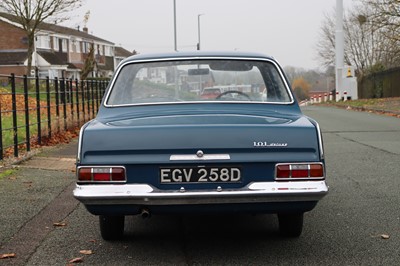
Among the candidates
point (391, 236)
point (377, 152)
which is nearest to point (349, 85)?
point (377, 152)

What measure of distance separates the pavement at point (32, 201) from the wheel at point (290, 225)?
2115mm

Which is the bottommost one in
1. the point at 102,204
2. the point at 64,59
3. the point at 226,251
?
the point at 226,251

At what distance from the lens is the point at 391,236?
5.17 meters

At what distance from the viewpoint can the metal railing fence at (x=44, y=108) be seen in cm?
1130

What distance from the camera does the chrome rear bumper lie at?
422 cm

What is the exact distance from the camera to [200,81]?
5.81 m

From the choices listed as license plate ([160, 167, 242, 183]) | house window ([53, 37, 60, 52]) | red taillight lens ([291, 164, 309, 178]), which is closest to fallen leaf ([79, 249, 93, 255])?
license plate ([160, 167, 242, 183])

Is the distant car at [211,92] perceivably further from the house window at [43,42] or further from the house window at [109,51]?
the house window at [109,51]

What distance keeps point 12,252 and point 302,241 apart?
2.43m

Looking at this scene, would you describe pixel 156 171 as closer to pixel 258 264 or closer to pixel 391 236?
pixel 258 264

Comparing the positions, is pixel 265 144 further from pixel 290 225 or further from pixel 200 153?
pixel 290 225

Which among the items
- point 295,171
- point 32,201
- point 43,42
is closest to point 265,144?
point 295,171

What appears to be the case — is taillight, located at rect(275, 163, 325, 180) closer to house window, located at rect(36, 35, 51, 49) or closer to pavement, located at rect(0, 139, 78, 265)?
pavement, located at rect(0, 139, 78, 265)

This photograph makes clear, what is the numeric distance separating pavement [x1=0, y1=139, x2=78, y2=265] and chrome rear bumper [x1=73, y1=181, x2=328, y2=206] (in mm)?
911
